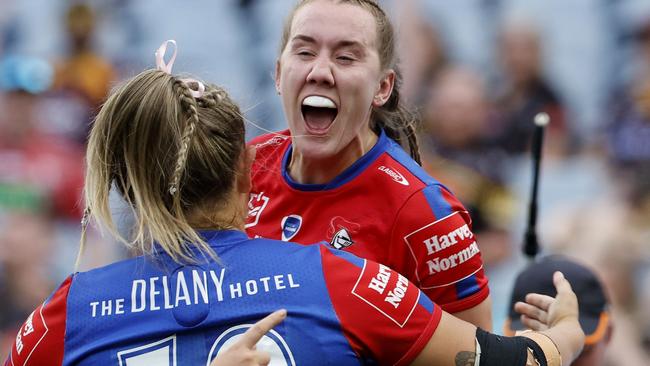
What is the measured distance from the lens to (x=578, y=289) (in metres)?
3.15

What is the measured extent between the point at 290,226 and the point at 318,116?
1.10 ft

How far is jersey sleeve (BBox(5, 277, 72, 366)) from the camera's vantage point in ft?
7.04

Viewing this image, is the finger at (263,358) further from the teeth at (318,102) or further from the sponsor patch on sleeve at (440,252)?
the teeth at (318,102)

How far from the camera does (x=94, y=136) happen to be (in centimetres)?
232

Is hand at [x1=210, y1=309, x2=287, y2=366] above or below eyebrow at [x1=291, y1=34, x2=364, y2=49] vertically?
below

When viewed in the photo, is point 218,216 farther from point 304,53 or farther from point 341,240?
point 304,53

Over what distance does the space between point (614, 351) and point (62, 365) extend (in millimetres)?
4067

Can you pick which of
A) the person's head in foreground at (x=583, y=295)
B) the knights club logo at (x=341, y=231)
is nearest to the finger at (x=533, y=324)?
the person's head in foreground at (x=583, y=295)

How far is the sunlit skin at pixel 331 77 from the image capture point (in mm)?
2941

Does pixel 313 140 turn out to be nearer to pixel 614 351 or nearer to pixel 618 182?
pixel 614 351

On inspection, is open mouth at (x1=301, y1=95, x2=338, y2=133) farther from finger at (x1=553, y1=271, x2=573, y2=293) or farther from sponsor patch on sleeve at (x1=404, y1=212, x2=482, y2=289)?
finger at (x1=553, y1=271, x2=573, y2=293)

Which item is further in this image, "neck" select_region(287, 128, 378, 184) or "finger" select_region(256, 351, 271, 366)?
"neck" select_region(287, 128, 378, 184)

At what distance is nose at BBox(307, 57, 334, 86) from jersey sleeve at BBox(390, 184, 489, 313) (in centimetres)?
41

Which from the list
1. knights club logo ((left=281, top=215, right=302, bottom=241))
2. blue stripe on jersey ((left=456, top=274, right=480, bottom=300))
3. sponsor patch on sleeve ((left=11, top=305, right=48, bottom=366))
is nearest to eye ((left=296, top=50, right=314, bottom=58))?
knights club logo ((left=281, top=215, right=302, bottom=241))
